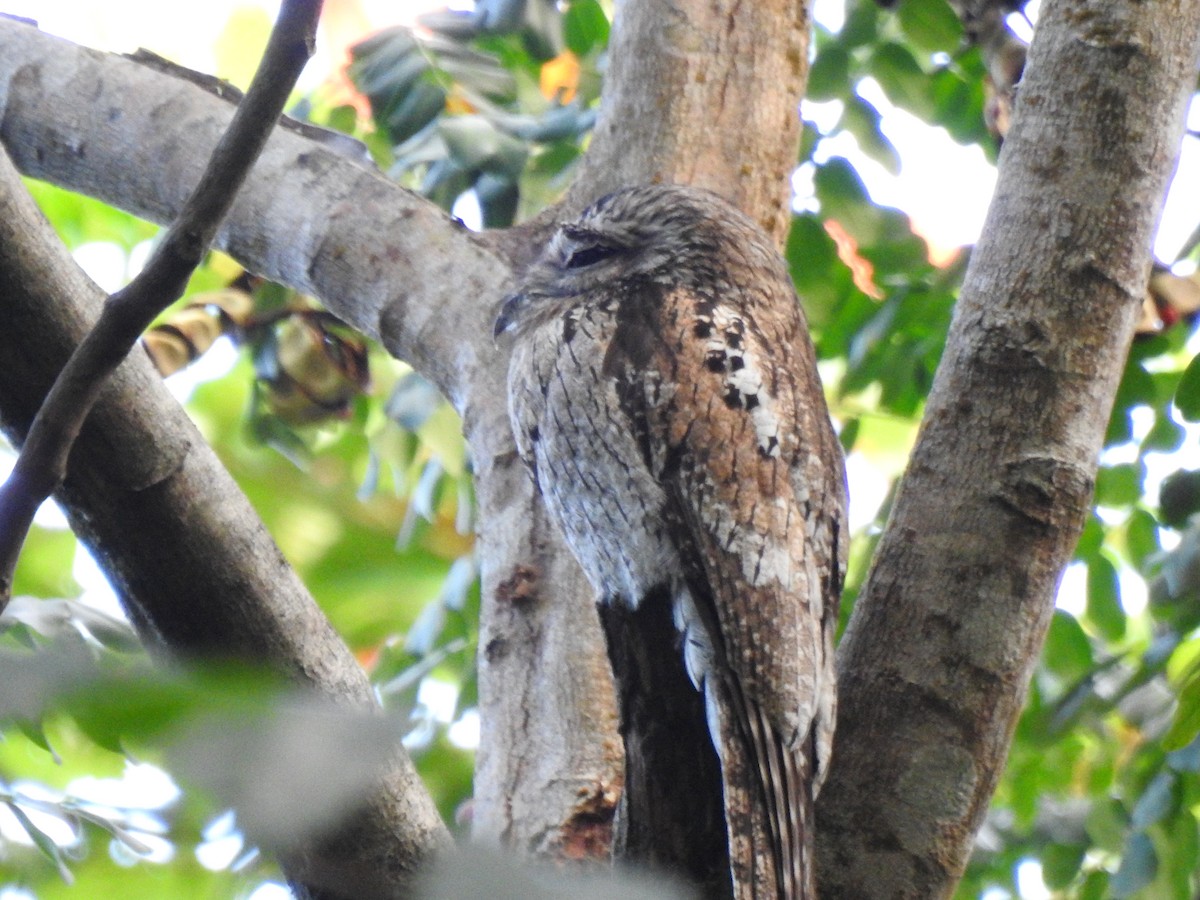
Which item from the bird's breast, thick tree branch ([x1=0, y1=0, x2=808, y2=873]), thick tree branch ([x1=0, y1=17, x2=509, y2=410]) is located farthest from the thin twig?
thick tree branch ([x1=0, y1=17, x2=509, y2=410])

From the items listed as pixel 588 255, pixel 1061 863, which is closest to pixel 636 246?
pixel 588 255

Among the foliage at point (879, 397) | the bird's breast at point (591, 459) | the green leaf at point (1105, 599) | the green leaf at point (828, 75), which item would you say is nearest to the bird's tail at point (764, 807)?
the bird's breast at point (591, 459)

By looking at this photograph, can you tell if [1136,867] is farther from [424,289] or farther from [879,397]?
[424,289]

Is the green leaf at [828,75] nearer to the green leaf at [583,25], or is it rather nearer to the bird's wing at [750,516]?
the green leaf at [583,25]

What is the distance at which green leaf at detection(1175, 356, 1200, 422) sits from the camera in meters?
1.75

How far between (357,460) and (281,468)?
25 cm

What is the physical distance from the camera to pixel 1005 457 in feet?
4.64

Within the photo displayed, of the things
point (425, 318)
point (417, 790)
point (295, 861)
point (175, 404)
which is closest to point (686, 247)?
point (425, 318)

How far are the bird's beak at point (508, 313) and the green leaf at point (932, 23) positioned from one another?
962 mm

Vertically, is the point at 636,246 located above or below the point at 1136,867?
above

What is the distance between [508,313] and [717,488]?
0.55 meters

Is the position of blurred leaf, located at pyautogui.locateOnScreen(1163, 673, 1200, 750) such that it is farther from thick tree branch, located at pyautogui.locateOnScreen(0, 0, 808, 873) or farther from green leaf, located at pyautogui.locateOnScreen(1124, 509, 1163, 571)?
green leaf, located at pyautogui.locateOnScreen(1124, 509, 1163, 571)

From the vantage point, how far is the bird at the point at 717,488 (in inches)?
52.6

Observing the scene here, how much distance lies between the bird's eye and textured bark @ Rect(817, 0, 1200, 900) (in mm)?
552
